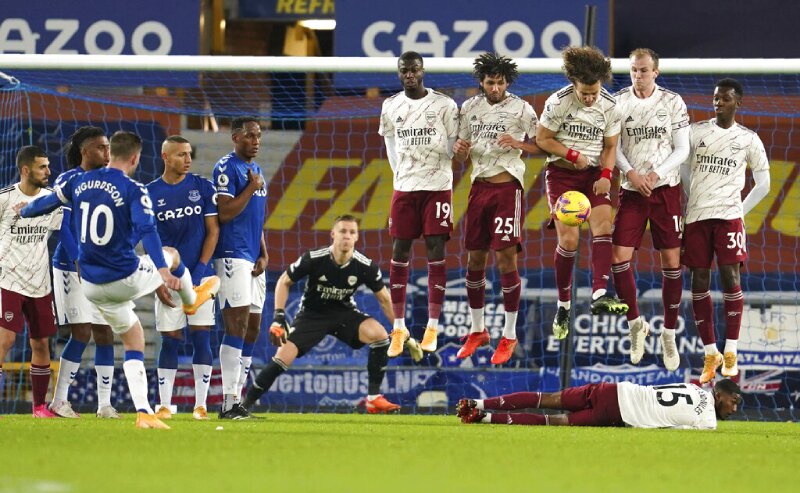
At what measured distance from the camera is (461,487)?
5.89 metres

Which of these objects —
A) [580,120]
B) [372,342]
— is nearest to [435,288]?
[580,120]

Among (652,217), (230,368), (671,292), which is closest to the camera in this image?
(652,217)

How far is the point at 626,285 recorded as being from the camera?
1066 centimetres

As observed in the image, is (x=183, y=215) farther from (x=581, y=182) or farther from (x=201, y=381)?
(x=581, y=182)

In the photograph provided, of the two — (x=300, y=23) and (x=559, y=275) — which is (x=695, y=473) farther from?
(x=300, y=23)

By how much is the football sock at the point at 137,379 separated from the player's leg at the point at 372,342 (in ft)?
12.4

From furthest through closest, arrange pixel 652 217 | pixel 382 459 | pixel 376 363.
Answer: pixel 376 363
pixel 652 217
pixel 382 459

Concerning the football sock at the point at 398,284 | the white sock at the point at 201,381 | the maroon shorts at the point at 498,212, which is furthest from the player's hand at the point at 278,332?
the maroon shorts at the point at 498,212

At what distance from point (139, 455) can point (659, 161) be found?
5250mm

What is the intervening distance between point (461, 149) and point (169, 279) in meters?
2.80

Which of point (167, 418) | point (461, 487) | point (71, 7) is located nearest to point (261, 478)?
point (461, 487)

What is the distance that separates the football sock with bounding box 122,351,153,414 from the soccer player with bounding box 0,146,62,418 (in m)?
2.41

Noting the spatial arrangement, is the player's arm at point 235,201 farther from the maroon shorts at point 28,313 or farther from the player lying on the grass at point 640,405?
the player lying on the grass at point 640,405

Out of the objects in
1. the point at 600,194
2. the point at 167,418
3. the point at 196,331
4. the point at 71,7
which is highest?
the point at 71,7
